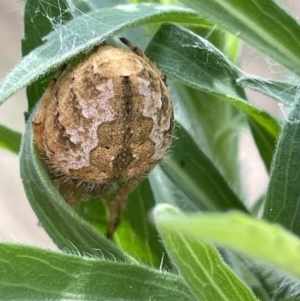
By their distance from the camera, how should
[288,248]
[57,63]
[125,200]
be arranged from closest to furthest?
[288,248] < [57,63] < [125,200]

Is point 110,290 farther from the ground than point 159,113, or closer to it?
closer to it

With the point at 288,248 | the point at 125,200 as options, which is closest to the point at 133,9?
the point at 125,200

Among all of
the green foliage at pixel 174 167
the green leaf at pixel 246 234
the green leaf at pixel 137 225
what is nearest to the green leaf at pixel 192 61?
the green foliage at pixel 174 167

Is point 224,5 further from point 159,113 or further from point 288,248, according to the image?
point 288,248

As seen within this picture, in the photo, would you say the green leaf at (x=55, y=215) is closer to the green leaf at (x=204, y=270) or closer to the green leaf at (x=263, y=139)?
the green leaf at (x=204, y=270)

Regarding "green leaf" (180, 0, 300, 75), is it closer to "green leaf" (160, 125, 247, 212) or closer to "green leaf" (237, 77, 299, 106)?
"green leaf" (237, 77, 299, 106)

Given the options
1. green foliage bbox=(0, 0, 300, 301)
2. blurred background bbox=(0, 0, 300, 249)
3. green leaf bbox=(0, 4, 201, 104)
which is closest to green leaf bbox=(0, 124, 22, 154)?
green foliage bbox=(0, 0, 300, 301)
